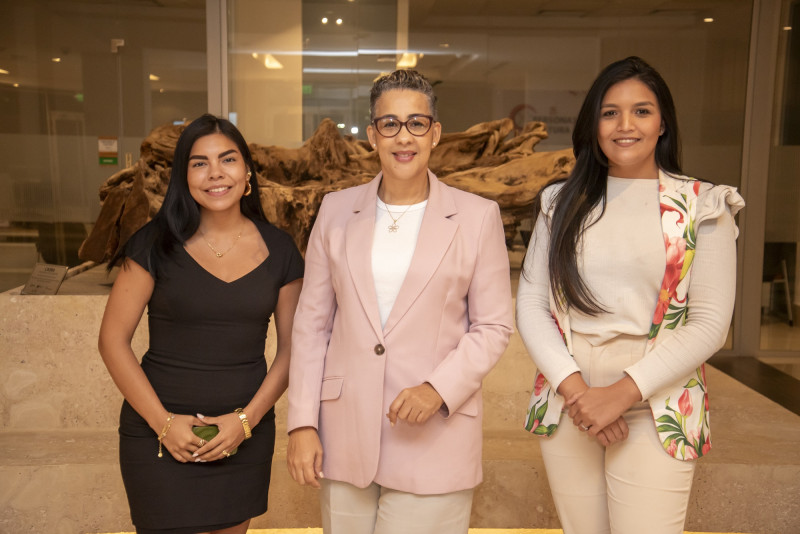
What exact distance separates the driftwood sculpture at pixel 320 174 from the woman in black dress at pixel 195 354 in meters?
2.35

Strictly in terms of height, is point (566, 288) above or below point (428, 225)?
below

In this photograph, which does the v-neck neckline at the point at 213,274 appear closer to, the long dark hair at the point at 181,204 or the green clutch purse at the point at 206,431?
the long dark hair at the point at 181,204

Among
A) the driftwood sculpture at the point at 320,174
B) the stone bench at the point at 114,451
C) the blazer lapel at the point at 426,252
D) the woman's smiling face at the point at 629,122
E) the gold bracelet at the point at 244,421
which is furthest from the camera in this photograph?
the driftwood sculpture at the point at 320,174

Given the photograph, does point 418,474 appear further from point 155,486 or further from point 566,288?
point 155,486

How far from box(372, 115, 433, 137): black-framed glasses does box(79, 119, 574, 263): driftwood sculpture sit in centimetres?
265

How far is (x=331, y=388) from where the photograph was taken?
1677mm

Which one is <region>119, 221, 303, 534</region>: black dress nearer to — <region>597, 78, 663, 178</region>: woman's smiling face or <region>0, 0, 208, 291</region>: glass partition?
<region>597, 78, 663, 178</region>: woman's smiling face

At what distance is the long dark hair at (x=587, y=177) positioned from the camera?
5.66 feet

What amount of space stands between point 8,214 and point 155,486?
4477mm

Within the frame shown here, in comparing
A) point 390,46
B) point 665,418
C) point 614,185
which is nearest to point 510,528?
point 665,418

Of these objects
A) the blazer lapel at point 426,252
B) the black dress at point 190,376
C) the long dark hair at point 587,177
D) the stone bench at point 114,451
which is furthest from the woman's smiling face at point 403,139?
the stone bench at point 114,451

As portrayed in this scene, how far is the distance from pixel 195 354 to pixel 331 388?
392 millimetres

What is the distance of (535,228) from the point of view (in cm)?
191

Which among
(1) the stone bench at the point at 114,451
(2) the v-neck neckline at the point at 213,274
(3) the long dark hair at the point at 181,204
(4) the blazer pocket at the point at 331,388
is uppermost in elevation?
(3) the long dark hair at the point at 181,204
